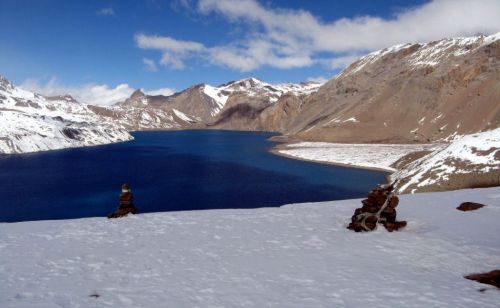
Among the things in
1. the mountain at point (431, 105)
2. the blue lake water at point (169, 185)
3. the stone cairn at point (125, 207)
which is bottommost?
the blue lake water at point (169, 185)

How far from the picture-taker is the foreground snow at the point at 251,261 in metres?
10.3

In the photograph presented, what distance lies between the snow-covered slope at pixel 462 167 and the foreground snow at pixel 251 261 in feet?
116

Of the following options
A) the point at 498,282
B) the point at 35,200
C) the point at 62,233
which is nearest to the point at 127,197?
the point at 62,233

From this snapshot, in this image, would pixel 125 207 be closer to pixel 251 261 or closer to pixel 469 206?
pixel 251 261

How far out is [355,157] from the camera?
11575 cm

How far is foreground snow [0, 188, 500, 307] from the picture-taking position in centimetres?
1027

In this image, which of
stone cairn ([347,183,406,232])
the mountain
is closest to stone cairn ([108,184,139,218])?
stone cairn ([347,183,406,232])

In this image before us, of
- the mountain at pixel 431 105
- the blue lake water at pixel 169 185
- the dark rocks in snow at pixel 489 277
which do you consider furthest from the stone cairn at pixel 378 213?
the mountain at pixel 431 105

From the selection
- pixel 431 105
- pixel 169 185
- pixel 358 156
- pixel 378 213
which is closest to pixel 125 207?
pixel 378 213

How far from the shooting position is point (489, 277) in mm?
11266

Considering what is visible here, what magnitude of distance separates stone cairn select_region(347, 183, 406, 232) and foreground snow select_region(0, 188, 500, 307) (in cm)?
47

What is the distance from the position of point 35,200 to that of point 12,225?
5247cm

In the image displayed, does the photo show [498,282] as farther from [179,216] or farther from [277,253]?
[179,216]

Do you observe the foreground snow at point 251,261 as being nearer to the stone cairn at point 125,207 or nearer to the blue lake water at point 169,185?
the stone cairn at point 125,207
